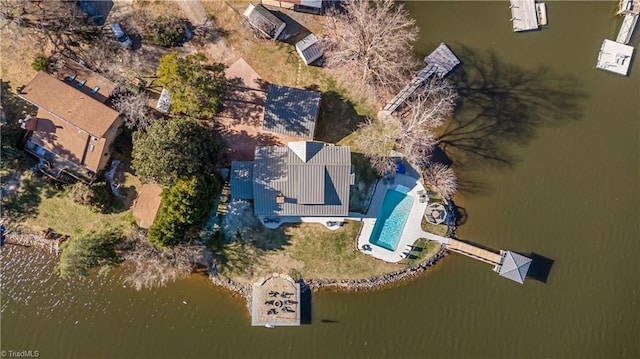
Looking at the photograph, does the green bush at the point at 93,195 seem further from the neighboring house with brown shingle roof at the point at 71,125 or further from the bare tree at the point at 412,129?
the bare tree at the point at 412,129

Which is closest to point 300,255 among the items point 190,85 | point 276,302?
point 276,302

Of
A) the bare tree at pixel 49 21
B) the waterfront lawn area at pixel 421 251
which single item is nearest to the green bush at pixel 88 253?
the bare tree at pixel 49 21

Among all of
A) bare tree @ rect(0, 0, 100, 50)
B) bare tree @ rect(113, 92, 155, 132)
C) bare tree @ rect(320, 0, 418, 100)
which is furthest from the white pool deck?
bare tree @ rect(0, 0, 100, 50)

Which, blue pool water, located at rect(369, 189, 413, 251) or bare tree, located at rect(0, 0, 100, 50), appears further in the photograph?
blue pool water, located at rect(369, 189, 413, 251)

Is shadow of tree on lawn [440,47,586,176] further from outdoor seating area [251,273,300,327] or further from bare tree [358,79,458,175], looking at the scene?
outdoor seating area [251,273,300,327]

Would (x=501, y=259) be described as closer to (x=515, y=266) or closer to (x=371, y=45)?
(x=515, y=266)
